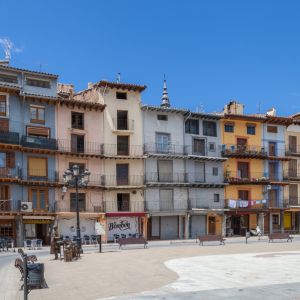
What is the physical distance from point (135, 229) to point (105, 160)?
7090 millimetres

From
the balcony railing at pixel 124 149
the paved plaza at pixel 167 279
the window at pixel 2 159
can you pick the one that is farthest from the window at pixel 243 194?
the paved plaza at pixel 167 279

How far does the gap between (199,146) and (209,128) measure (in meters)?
2.30

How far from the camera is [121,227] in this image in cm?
4634

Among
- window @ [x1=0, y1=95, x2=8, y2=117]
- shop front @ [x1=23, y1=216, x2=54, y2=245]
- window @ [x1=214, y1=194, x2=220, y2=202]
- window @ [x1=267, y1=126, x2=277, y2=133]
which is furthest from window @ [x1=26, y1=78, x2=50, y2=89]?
window @ [x1=267, y1=126, x2=277, y2=133]

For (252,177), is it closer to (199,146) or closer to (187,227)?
(199,146)

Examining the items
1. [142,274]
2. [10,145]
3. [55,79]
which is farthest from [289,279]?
[55,79]

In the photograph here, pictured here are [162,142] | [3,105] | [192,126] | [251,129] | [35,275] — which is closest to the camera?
[35,275]

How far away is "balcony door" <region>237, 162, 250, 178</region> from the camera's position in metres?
53.8

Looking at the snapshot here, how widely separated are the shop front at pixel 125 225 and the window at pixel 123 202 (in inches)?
31.6

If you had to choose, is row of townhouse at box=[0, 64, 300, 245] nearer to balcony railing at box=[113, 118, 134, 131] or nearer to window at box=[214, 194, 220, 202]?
balcony railing at box=[113, 118, 134, 131]

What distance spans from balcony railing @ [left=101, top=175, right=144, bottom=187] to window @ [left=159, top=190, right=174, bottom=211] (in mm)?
2477

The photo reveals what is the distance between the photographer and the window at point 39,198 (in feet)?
137

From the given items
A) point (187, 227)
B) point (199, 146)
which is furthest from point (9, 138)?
point (199, 146)

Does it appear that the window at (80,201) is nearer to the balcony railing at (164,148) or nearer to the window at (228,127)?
the balcony railing at (164,148)
